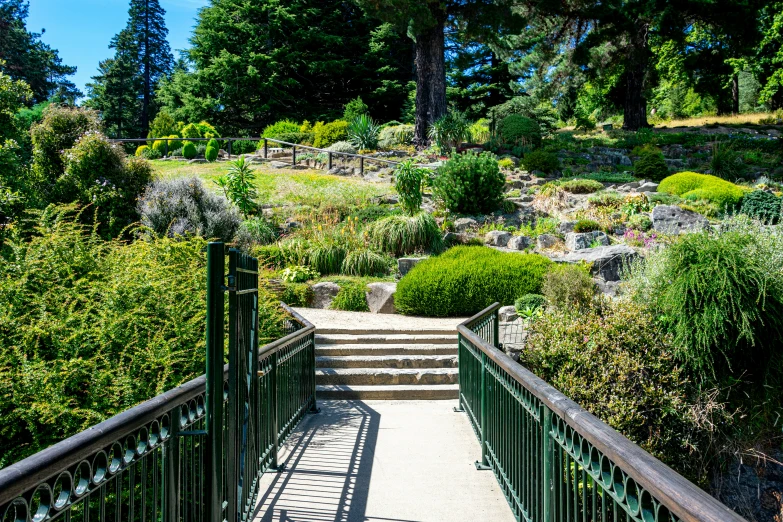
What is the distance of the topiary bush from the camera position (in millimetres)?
15094

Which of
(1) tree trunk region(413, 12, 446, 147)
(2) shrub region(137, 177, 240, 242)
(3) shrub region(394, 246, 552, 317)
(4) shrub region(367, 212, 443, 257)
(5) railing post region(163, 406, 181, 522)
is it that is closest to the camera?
(5) railing post region(163, 406, 181, 522)

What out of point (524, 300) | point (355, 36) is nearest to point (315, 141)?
point (355, 36)

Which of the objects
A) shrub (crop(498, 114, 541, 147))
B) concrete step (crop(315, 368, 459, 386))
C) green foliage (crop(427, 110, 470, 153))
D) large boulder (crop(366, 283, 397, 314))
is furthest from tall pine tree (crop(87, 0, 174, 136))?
concrete step (crop(315, 368, 459, 386))

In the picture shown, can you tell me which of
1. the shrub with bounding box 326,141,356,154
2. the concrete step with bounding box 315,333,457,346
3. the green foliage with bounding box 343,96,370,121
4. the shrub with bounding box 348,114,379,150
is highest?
the green foliage with bounding box 343,96,370,121

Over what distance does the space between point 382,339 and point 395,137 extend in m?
17.8

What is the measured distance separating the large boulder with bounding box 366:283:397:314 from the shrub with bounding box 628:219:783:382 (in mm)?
5672

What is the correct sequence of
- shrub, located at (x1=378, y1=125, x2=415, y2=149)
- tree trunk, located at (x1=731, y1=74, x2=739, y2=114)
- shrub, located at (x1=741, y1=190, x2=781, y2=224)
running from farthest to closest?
Answer: tree trunk, located at (x1=731, y1=74, x2=739, y2=114), shrub, located at (x1=378, y1=125, x2=415, y2=149), shrub, located at (x1=741, y1=190, x2=781, y2=224)

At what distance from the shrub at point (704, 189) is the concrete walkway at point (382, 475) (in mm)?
12565

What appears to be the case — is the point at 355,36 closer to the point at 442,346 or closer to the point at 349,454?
the point at 442,346

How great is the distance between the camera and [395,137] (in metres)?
26.1

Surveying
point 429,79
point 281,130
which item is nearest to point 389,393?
point 429,79

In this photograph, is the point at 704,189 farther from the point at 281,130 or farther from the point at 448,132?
the point at 281,130

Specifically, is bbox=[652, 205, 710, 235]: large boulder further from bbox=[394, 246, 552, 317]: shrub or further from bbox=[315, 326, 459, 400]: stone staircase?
bbox=[315, 326, 459, 400]: stone staircase

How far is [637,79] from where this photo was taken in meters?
26.9
